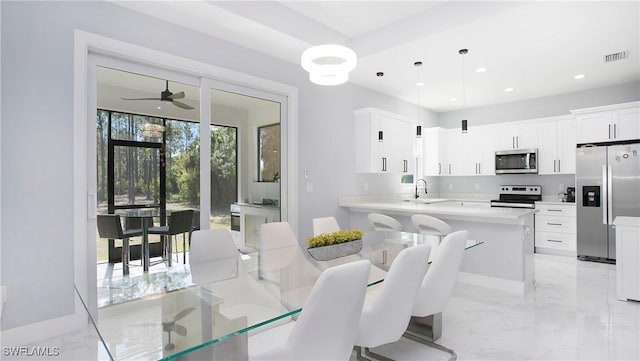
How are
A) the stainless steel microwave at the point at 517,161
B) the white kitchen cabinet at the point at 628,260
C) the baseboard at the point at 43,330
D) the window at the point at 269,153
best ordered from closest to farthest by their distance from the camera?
the baseboard at the point at 43,330
the white kitchen cabinet at the point at 628,260
the window at the point at 269,153
the stainless steel microwave at the point at 517,161

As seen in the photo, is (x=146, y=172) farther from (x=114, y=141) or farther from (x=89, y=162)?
(x=89, y=162)

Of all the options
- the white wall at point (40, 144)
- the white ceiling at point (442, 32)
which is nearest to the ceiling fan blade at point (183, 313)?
the white wall at point (40, 144)

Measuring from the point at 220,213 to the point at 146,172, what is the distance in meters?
0.90

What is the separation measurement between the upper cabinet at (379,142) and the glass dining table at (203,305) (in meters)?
2.93

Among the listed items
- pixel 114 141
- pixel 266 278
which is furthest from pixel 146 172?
pixel 266 278

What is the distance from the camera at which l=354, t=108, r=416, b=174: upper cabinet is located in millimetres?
5027

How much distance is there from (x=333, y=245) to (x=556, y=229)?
4.70 metres

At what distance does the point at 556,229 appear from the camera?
534 centimetres

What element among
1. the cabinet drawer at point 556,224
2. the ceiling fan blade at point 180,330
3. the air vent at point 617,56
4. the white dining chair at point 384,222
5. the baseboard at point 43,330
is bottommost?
the baseboard at point 43,330

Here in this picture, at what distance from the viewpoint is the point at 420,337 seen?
Answer: 2469mm

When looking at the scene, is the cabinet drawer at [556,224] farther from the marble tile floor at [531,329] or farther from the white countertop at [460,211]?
the white countertop at [460,211]

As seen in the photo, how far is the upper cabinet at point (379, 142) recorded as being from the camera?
16.5 feet

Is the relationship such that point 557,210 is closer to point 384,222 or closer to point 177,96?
point 384,222

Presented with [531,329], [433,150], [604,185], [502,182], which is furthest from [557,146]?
[531,329]
